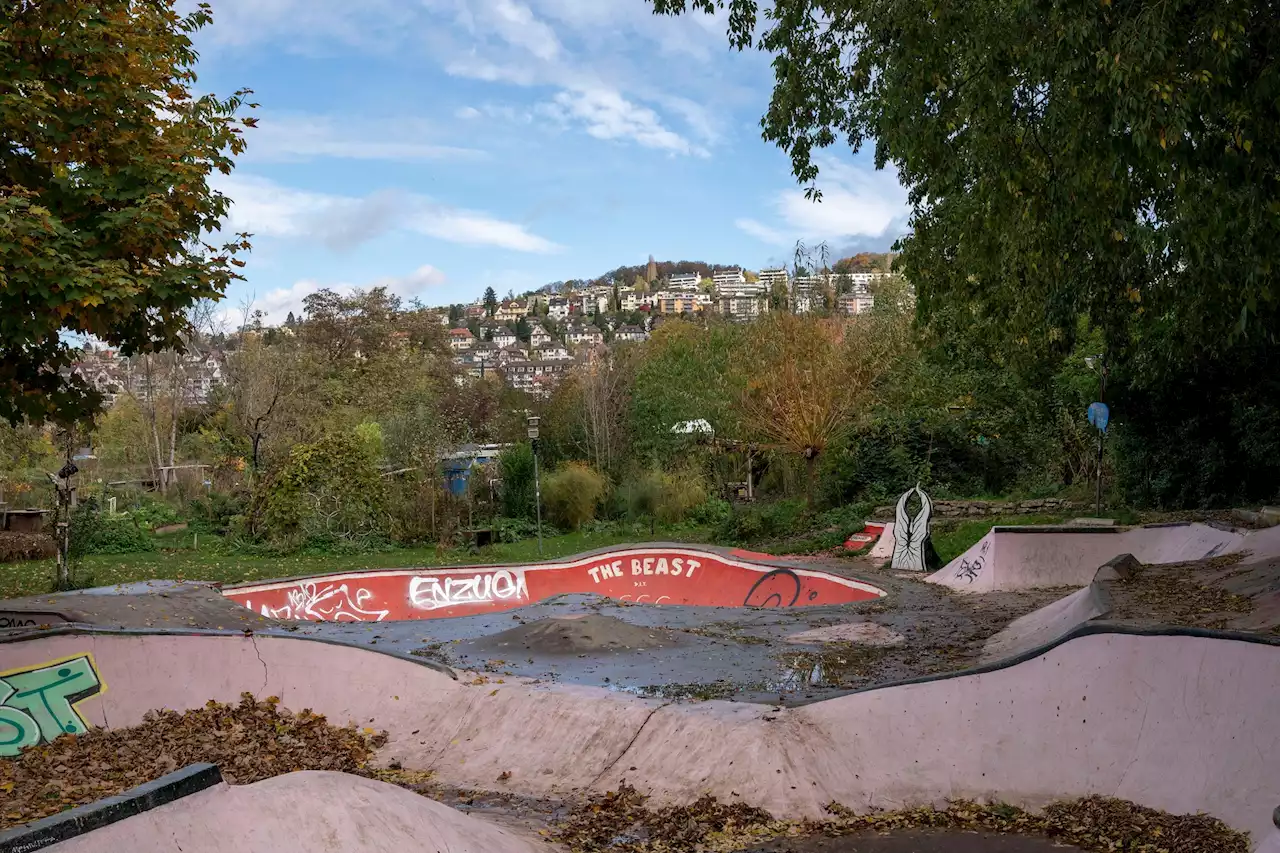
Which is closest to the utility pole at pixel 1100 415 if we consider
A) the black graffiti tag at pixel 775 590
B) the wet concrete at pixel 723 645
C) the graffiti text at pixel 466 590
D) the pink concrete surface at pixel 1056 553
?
the pink concrete surface at pixel 1056 553

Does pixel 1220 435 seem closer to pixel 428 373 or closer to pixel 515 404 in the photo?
pixel 515 404

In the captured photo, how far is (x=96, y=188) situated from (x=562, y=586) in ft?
42.4

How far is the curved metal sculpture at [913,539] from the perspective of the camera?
20.1 m

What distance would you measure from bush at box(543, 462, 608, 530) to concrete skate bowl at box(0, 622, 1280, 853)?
63.1 ft

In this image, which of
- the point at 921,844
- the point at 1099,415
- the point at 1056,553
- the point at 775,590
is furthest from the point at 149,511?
the point at 921,844

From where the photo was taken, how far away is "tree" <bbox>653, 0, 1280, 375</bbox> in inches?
297

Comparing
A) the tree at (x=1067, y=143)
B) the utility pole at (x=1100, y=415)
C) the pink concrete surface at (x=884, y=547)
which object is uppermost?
the tree at (x=1067, y=143)

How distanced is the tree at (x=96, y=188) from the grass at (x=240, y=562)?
9.01 meters

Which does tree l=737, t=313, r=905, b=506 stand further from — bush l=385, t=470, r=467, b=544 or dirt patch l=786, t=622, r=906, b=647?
dirt patch l=786, t=622, r=906, b=647

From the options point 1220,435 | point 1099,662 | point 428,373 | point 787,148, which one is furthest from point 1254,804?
point 428,373

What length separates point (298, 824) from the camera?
5473 millimetres

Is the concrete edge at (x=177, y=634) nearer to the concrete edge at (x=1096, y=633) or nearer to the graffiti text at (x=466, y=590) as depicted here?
the concrete edge at (x=1096, y=633)

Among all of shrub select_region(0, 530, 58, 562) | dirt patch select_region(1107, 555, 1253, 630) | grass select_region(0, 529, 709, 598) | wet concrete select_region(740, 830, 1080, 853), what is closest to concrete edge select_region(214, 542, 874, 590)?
grass select_region(0, 529, 709, 598)

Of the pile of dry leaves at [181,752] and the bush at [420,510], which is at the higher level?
the bush at [420,510]
